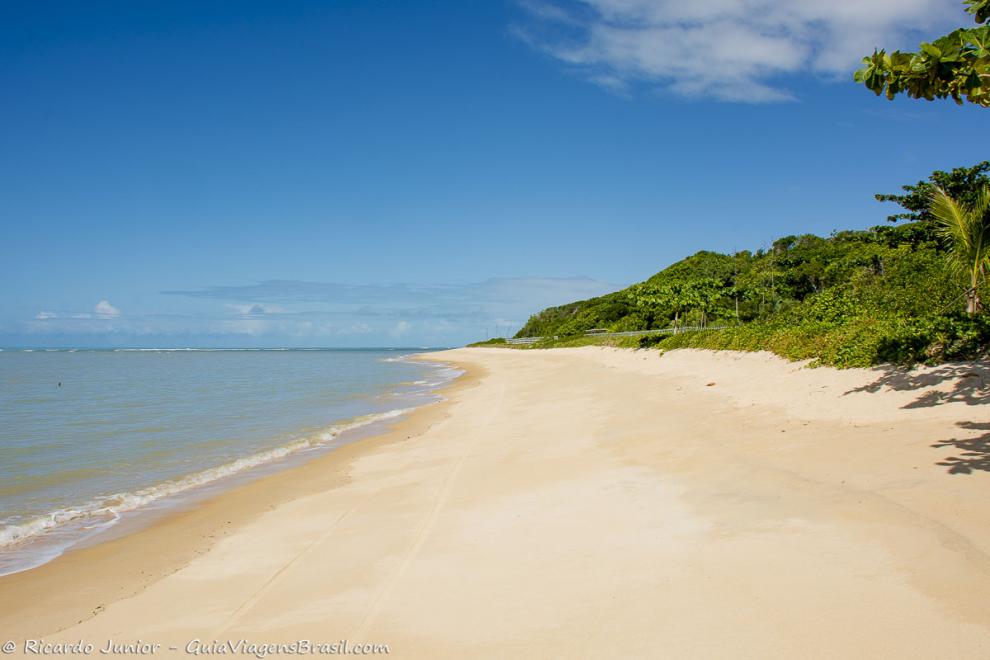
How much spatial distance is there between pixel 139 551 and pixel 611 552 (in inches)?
219

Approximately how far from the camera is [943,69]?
4680mm

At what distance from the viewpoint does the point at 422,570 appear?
5.14m

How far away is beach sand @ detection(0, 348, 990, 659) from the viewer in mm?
3695

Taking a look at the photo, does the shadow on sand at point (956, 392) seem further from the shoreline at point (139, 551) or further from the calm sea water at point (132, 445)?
the calm sea water at point (132, 445)

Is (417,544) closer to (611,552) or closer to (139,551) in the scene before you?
(611,552)

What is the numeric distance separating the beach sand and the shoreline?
4 centimetres

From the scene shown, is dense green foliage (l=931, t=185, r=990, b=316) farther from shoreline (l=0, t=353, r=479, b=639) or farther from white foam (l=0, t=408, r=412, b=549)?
white foam (l=0, t=408, r=412, b=549)

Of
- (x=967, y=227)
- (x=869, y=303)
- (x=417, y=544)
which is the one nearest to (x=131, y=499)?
(x=417, y=544)

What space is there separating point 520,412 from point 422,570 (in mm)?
11099

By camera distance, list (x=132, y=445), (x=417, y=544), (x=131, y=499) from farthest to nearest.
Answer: (x=132, y=445)
(x=131, y=499)
(x=417, y=544)

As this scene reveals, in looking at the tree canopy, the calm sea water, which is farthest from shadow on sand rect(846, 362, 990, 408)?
the tree canopy

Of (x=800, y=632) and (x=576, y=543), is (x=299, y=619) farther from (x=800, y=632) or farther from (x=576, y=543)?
Answer: (x=800, y=632)

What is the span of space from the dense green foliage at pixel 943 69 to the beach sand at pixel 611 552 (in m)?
3.50

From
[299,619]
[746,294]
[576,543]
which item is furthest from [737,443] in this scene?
[746,294]
